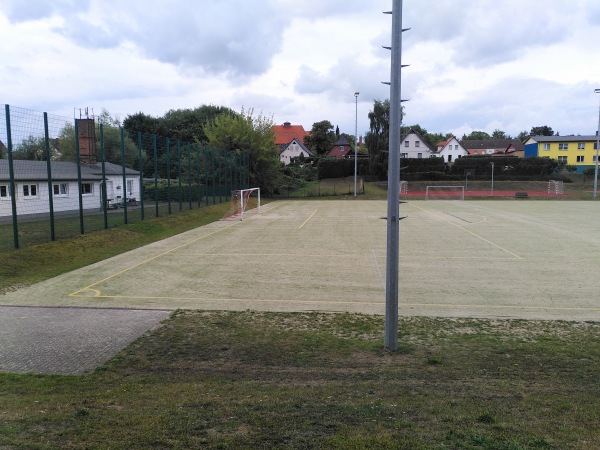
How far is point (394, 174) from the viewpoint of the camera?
5996 mm

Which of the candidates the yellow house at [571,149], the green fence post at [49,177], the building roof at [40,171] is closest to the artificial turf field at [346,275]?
the green fence post at [49,177]

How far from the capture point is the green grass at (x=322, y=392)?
11.3 ft

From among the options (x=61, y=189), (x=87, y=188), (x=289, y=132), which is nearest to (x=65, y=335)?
(x=61, y=189)

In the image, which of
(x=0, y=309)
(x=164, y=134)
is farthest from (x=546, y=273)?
(x=164, y=134)

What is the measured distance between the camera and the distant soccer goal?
53.8m

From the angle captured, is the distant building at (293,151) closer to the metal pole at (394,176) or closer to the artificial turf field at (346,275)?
the artificial turf field at (346,275)

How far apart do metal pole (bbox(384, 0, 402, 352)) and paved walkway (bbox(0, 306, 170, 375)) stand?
353 centimetres

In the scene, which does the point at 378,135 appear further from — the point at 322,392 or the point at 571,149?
the point at 322,392

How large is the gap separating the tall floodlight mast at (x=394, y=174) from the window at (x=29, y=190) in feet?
40.1

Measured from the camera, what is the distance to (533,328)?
7.26m

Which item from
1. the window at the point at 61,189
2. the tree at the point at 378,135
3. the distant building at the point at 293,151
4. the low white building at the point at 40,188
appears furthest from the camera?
the distant building at the point at 293,151

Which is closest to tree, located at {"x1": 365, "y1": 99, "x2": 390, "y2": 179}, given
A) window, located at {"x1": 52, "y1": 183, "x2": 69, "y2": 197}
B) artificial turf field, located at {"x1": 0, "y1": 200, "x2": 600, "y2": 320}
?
artificial turf field, located at {"x1": 0, "y1": 200, "x2": 600, "y2": 320}

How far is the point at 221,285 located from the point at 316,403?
21.8ft

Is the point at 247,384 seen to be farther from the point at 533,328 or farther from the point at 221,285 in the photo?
the point at 221,285
